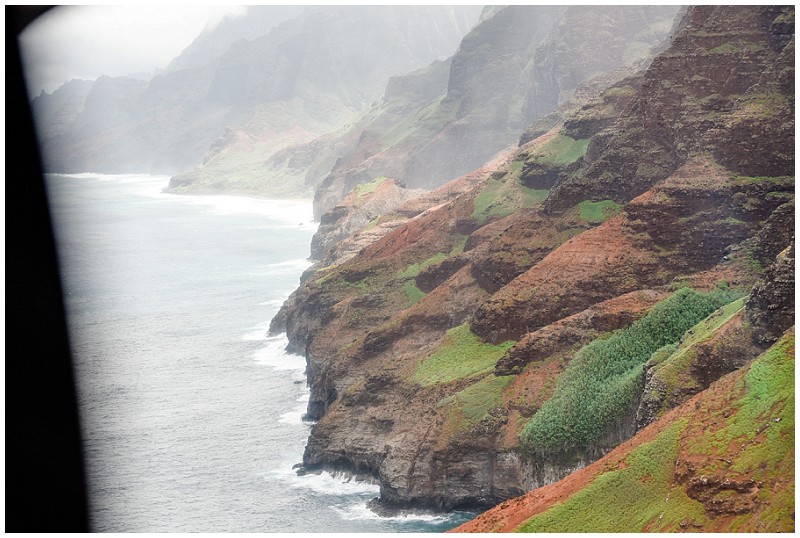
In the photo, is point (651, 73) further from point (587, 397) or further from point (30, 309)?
point (30, 309)

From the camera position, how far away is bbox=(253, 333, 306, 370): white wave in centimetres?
10394

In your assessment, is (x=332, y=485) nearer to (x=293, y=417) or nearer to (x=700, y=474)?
(x=293, y=417)

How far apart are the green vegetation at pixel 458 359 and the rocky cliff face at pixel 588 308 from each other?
157mm

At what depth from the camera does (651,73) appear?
84.2m

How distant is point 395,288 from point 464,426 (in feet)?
110

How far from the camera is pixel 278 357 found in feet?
353

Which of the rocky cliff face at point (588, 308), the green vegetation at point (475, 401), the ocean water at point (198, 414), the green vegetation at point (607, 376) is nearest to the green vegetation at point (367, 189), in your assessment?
the ocean water at point (198, 414)

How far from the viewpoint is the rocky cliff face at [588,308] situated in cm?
6131

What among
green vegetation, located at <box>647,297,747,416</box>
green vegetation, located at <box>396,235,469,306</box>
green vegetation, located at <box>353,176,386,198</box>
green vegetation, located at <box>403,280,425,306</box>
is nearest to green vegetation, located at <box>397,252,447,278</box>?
green vegetation, located at <box>396,235,469,306</box>

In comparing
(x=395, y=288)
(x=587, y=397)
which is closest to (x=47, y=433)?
(x=395, y=288)

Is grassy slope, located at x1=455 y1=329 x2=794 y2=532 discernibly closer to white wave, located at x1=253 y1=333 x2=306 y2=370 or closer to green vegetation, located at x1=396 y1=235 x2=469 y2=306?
green vegetation, located at x1=396 y1=235 x2=469 y2=306

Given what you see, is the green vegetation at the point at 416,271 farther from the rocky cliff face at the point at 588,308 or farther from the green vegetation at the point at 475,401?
the green vegetation at the point at 475,401

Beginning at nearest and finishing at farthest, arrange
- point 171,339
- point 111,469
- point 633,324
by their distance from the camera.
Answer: point 633,324 < point 111,469 < point 171,339

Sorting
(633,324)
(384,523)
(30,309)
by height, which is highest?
(633,324)
